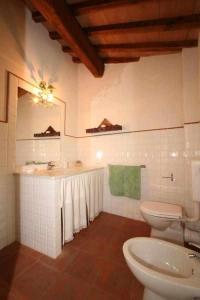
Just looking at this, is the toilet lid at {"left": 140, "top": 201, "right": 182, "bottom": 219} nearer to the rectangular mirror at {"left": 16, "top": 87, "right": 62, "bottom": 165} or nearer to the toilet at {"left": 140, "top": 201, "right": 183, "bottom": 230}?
the toilet at {"left": 140, "top": 201, "right": 183, "bottom": 230}

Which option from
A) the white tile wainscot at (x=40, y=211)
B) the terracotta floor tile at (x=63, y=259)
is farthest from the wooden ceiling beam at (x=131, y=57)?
the terracotta floor tile at (x=63, y=259)

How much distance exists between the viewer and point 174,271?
1.08 m

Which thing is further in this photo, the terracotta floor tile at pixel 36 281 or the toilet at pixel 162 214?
the toilet at pixel 162 214

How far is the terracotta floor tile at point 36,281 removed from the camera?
1166 mm

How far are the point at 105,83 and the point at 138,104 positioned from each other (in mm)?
735

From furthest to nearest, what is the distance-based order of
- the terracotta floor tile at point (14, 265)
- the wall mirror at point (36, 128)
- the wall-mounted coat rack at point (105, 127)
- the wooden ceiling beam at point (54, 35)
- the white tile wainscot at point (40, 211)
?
the wall-mounted coat rack at point (105, 127), the wooden ceiling beam at point (54, 35), the wall mirror at point (36, 128), the white tile wainscot at point (40, 211), the terracotta floor tile at point (14, 265)

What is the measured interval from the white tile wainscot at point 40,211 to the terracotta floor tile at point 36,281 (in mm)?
179

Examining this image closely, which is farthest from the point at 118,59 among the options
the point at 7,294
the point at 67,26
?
the point at 7,294

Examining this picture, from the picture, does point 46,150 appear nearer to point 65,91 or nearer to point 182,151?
point 65,91

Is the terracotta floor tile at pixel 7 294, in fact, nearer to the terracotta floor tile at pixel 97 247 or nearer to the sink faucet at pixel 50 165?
the terracotta floor tile at pixel 97 247

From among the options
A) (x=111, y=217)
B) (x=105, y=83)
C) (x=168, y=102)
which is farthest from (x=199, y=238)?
(x=105, y=83)

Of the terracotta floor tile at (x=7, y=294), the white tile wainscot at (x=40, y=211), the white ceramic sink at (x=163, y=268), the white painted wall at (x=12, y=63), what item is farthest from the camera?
the white painted wall at (x=12, y=63)

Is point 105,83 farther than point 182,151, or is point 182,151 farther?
point 105,83

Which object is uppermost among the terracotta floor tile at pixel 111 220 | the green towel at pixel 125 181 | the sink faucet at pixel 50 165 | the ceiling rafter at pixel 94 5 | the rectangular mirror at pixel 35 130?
the ceiling rafter at pixel 94 5
